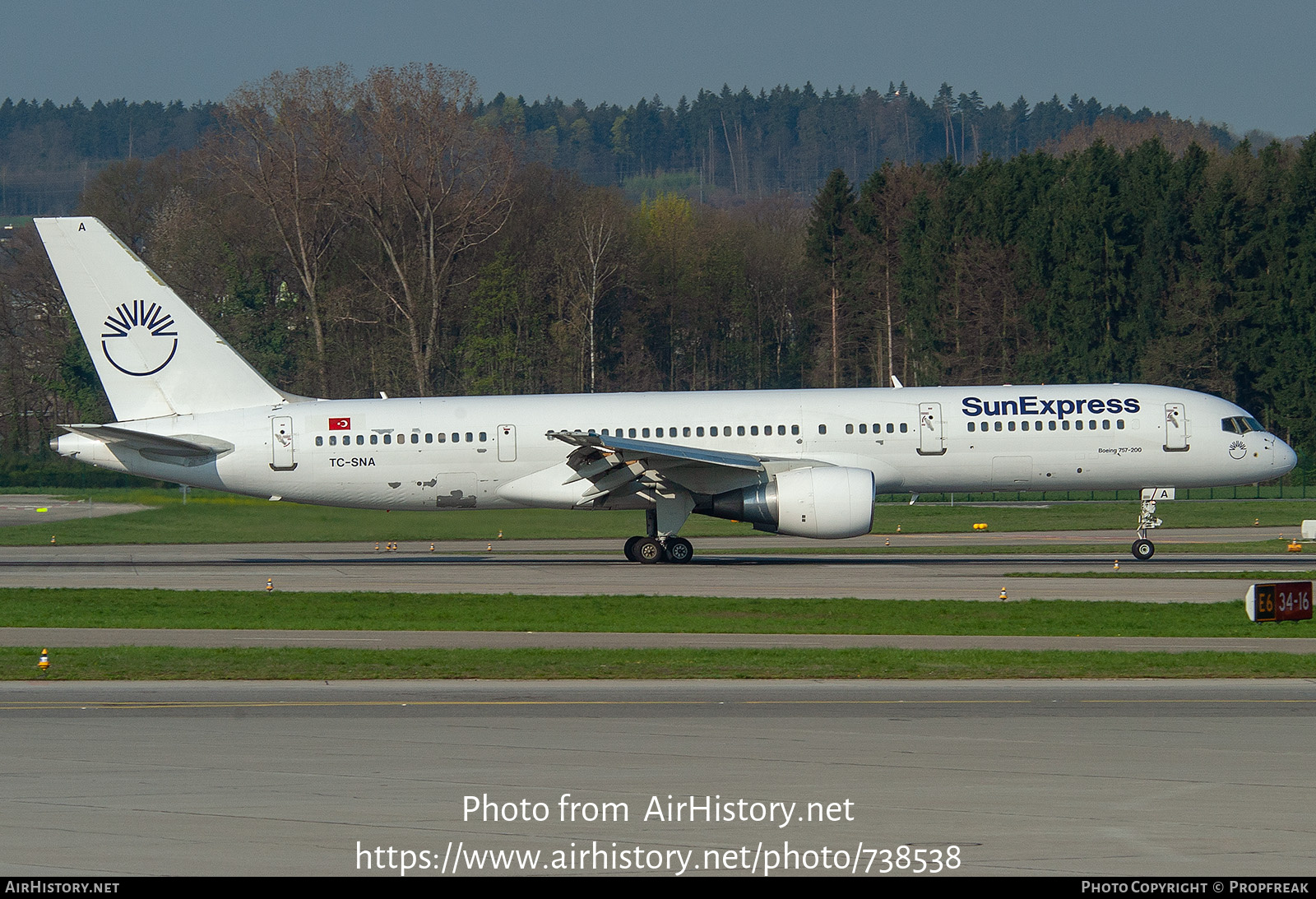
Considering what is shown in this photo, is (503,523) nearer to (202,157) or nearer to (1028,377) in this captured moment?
(1028,377)

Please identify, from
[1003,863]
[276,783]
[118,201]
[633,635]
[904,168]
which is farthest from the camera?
[118,201]

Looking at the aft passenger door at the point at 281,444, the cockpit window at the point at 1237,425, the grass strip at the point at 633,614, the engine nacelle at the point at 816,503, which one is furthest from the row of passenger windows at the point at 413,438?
the cockpit window at the point at 1237,425

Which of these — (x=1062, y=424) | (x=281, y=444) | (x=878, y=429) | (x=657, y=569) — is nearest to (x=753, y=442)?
(x=878, y=429)

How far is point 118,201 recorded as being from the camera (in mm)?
115688

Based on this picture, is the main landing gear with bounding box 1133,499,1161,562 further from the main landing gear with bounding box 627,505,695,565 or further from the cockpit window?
the main landing gear with bounding box 627,505,695,565

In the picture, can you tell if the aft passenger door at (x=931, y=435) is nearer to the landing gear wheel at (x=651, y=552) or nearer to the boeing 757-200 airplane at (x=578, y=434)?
the boeing 757-200 airplane at (x=578, y=434)

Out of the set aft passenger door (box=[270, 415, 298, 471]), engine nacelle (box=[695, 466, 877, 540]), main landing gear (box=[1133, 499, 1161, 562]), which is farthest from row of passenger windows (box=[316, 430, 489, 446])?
main landing gear (box=[1133, 499, 1161, 562])

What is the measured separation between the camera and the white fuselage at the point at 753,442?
117ft

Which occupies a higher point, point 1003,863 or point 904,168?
point 904,168

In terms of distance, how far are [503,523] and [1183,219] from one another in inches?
2373

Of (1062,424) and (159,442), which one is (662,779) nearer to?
(1062,424)

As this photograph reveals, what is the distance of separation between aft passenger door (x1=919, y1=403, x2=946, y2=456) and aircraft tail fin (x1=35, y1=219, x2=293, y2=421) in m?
17.0

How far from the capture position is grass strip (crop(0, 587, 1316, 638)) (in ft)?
→ 75.5
